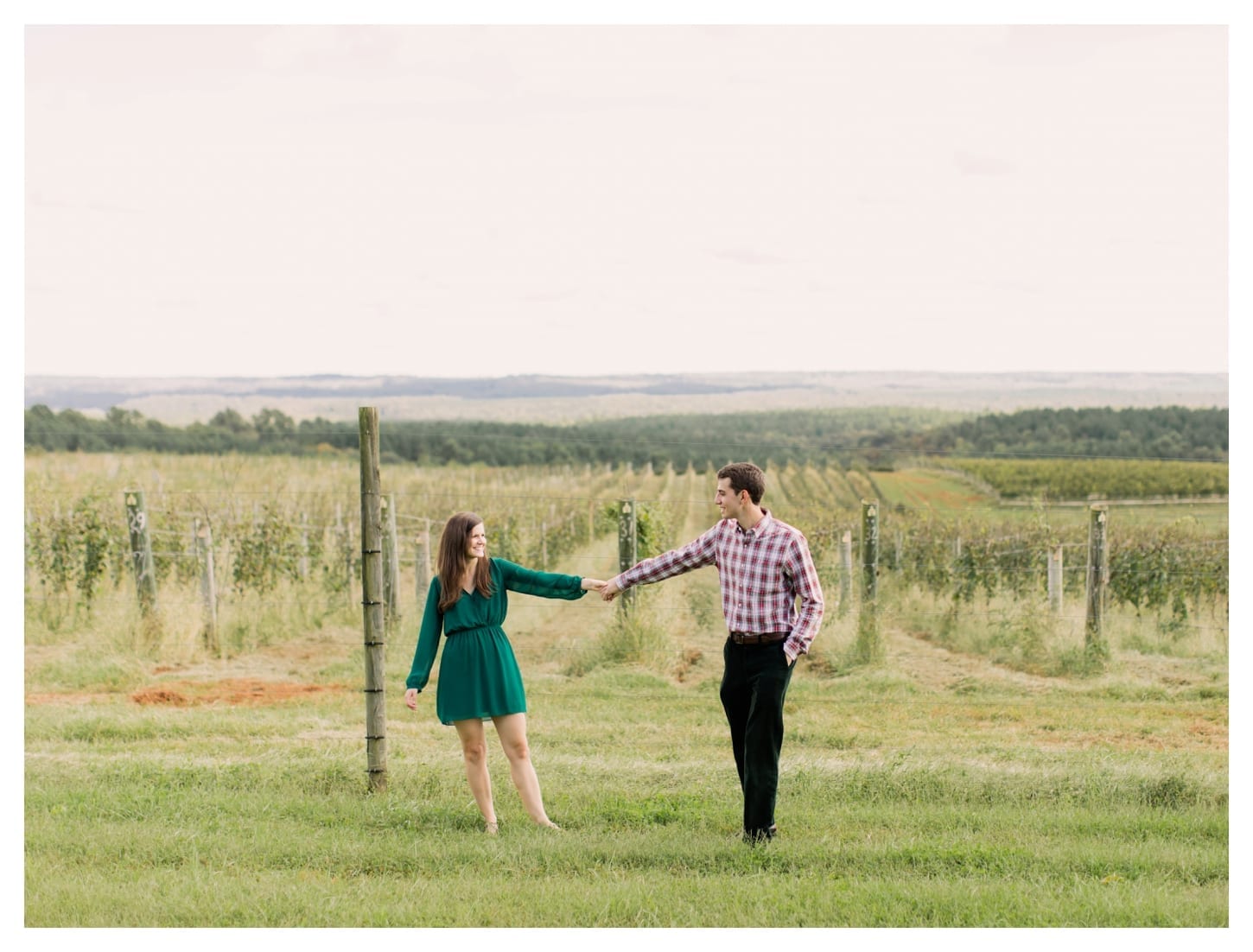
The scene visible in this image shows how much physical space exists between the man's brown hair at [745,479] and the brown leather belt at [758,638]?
62 centimetres

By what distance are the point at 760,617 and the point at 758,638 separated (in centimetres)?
11

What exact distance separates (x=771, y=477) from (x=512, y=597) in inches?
687

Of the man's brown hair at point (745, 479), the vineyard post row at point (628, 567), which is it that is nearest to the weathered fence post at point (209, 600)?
the vineyard post row at point (628, 567)

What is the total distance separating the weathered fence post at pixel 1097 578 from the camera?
1271 centimetres

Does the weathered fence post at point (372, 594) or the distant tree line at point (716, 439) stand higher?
the distant tree line at point (716, 439)

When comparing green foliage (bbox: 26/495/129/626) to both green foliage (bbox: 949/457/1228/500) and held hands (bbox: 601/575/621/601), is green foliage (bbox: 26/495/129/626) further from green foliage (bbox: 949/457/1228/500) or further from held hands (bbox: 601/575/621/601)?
green foliage (bbox: 949/457/1228/500)

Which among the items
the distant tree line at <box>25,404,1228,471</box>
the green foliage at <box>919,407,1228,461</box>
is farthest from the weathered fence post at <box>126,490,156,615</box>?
the green foliage at <box>919,407,1228,461</box>

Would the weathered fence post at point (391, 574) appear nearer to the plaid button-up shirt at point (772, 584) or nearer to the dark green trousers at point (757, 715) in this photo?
the dark green trousers at point (757, 715)

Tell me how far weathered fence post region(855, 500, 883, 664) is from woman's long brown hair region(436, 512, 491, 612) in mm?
6843

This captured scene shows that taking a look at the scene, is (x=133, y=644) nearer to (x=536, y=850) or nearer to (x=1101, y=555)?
(x=536, y=850)

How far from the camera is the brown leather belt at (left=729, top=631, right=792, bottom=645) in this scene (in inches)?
238
